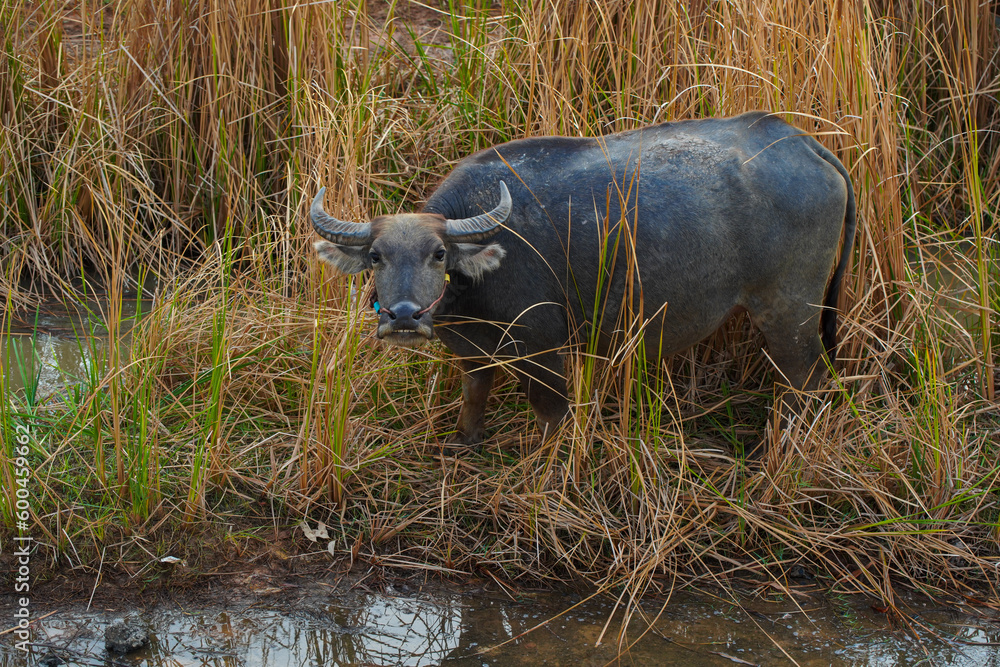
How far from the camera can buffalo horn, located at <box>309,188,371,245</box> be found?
3.39 m

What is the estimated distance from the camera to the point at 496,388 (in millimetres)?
4305

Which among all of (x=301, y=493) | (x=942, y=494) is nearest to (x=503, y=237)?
(x=301, y=493)

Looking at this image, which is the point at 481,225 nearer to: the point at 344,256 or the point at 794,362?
the point at 344,256

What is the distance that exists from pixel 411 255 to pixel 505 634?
4.65ft

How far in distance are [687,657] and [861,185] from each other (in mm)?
2283

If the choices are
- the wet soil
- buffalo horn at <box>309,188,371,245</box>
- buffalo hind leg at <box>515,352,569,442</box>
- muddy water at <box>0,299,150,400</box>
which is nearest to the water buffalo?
buffalo hind leg at <box>515,352,569,442</box>

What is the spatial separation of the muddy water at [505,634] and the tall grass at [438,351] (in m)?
0.17

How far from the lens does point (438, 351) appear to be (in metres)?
4.28

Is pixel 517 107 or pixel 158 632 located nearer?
pixel 158 632

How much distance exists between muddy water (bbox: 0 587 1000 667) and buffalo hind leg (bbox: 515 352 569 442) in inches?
30.7

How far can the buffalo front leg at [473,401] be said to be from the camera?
395 centimetres

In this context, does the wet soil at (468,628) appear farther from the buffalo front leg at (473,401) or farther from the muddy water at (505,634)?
the buffalo front leg at (473,401)

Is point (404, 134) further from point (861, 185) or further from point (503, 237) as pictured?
point (861, 185)

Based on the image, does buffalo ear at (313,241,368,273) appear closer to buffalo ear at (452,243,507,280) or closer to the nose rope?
the nose rope
